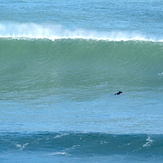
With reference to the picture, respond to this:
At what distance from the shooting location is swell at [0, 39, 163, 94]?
3556cm

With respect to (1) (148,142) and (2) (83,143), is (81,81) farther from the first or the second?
(1) (148,142)

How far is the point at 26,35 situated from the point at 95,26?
515cm

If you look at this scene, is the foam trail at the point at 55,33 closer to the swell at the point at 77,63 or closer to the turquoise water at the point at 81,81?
the turquoise water at the point at 81,81

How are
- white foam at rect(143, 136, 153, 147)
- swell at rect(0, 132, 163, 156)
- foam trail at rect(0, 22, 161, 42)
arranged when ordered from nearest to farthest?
swell at rect(0, 132, 163, 156) < white foam at rect(143, 136, 153, 147) < foam trail at rect(0, 22, 161, 42)

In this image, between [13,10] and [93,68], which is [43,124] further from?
[13,10]

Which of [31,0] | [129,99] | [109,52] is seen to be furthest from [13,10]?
[129,99]

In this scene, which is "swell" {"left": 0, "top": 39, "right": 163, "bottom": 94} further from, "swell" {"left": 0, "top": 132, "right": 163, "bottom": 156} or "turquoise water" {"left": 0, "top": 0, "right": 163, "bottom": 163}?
"swell" {"left": 0, "top": 132, "right": 163, "bottom": 156}

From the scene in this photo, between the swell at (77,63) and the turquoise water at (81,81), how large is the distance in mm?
52

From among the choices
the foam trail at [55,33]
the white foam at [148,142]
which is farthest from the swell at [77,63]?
the white foam at [148,142]

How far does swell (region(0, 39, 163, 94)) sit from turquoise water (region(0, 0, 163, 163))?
5cm

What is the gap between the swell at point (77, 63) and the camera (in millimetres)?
35562

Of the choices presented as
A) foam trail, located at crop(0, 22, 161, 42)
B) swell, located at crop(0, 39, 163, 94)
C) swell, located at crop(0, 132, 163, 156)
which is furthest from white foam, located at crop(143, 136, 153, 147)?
foam trail, located at crop(0, 22, 161, 42)

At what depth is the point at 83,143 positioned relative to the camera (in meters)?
27.0

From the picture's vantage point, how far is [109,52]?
132 ft
